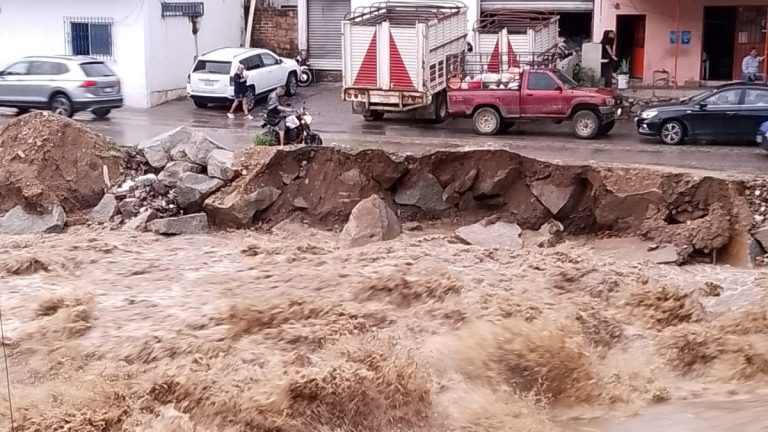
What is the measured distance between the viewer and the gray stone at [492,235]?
56.8 ft

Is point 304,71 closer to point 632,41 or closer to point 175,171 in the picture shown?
point 632,41

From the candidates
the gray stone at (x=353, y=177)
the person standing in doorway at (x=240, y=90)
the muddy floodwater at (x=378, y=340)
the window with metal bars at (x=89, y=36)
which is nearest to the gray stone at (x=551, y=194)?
the muddy floodwater at (x=378, y=340)

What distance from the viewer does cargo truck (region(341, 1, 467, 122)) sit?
79.0ft

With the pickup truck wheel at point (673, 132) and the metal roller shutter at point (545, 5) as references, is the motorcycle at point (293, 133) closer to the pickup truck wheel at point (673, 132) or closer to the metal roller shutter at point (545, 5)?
the pickup truck wheel at point (673, 132)

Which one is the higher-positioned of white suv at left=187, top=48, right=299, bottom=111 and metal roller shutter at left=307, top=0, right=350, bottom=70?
metal roller shutter at left=307, top=0, right=350, bottom=70

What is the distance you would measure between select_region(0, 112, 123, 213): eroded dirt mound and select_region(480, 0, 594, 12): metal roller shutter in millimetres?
12682

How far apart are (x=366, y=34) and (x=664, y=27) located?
844 cm

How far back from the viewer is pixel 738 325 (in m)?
13.2

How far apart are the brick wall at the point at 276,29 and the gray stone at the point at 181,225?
47.8 ft

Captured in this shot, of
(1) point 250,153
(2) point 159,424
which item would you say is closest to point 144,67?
(1) point 250,153

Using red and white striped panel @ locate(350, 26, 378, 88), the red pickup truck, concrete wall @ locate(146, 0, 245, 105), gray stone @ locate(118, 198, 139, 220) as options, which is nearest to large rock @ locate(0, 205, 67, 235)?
gray stone @ locate(118, 198, 139, 220)

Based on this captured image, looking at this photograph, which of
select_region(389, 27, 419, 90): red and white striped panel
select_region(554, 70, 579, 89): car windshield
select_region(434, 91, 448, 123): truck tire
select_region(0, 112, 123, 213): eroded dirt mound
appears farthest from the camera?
select_region(434, 91, 448, 123): truck tire

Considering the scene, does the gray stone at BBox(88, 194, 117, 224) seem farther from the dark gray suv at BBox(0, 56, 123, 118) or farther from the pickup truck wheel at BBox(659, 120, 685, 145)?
the pickup truck wheel at BBox(659, 120, 685, 145)

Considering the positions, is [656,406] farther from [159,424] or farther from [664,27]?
[664,27]
